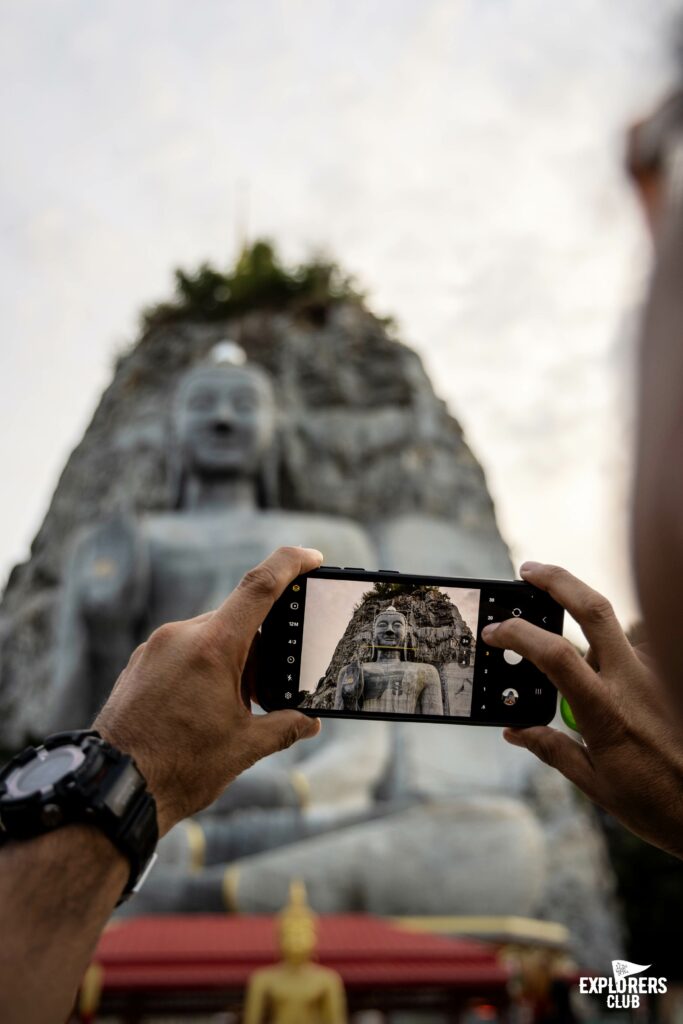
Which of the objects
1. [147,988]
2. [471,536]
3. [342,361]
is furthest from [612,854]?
[147,988]

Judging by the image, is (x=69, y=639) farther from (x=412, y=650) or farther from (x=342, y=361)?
(x=412, y=650)

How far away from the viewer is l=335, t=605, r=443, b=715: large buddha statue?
1.35 meters

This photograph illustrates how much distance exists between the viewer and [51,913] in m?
0.89

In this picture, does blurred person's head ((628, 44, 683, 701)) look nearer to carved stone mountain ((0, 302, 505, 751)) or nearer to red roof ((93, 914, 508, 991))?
red roof ((93, 914, 508, 991))

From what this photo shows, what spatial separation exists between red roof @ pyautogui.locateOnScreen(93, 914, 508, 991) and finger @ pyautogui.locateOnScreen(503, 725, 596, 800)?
4.08 m

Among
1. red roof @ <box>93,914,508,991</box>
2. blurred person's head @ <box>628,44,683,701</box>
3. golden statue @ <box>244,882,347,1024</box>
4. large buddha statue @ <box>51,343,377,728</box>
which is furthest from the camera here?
large buddha statue @ <box>51,343,377,728</box>

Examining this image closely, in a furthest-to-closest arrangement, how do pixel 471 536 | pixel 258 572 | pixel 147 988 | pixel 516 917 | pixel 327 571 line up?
pixel 471 536 → pixel 516 917 → pixel 147 988 → pixel 327 571 → pixel 258 572

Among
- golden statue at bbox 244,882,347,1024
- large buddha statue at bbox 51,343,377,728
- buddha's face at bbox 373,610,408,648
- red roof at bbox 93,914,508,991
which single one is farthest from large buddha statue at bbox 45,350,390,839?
buddha's face at bbox 373,610,408,648

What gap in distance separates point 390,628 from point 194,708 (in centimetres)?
39

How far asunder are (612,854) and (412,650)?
604 inches

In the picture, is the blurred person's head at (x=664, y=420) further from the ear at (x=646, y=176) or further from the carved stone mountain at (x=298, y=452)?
the carved stone mountain at (x=298, y=452)

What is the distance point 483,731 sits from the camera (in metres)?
8.84

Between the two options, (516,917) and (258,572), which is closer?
(258,572)

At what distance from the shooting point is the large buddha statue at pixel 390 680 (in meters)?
1.35
